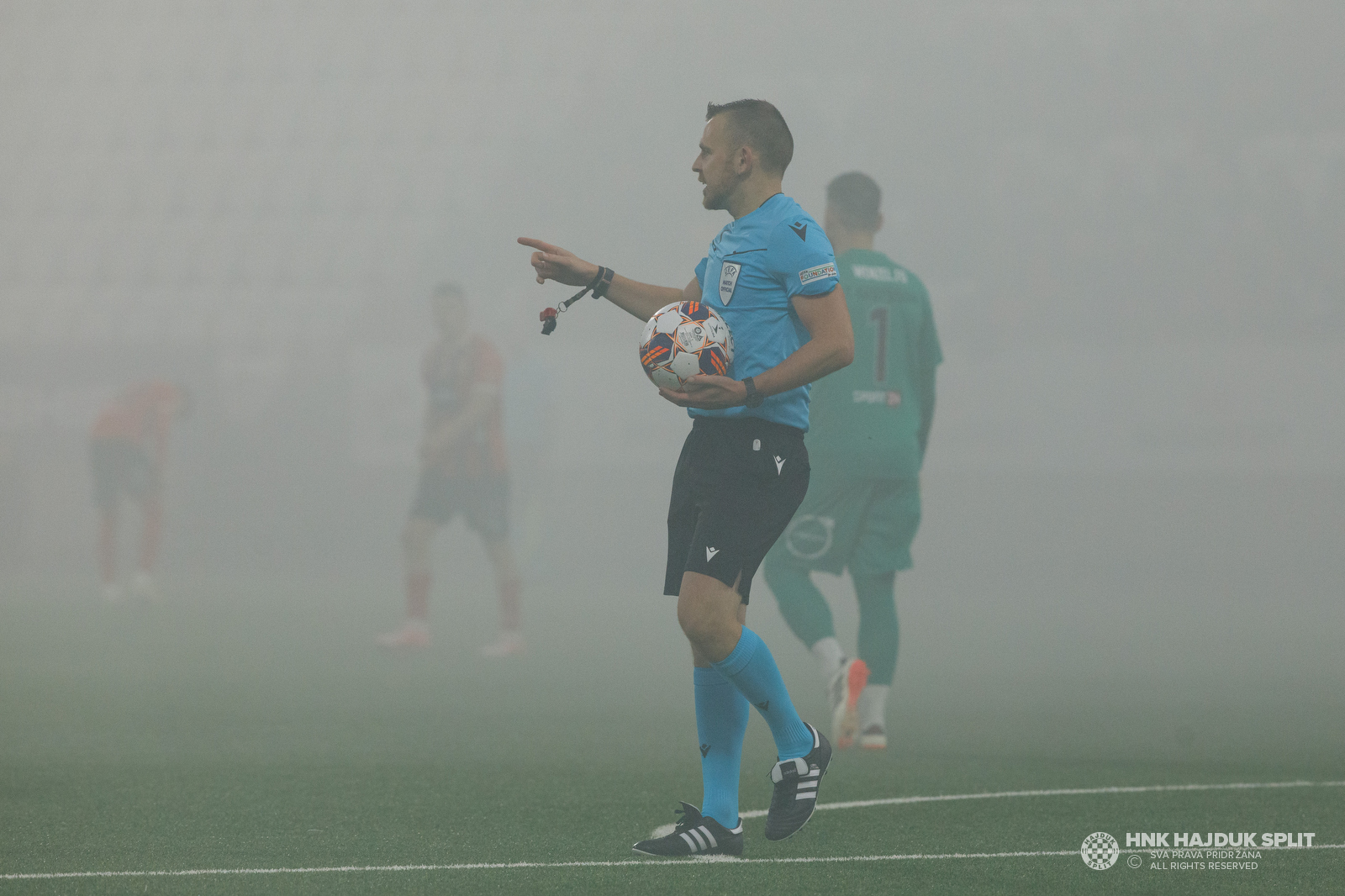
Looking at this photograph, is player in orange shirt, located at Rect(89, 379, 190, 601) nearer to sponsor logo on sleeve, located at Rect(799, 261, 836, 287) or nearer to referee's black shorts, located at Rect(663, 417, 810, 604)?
referee's black shorts, located at Rect(663, 417, 810, 604)

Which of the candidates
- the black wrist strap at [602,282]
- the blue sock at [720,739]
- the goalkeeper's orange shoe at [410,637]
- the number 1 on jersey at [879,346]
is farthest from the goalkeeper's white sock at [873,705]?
the goalkeeper's orange shoe at [410,637]

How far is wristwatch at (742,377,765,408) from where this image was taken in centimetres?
308

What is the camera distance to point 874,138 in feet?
41.8

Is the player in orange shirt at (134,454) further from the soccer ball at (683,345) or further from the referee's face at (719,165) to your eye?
the soccer ball at (683,345)

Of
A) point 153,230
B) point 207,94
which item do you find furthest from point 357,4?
point 153,230

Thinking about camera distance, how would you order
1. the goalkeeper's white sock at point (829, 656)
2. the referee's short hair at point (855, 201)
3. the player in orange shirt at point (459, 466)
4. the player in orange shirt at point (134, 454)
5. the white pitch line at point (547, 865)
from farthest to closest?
the player in orange shirt at point (134, 454) → the player in orange shirt at point (459, 466) → the referee's short hair at point (855, 201) → the goalkeeper's white sock at point (829, 656) → the white pitch line at point (547, 865)

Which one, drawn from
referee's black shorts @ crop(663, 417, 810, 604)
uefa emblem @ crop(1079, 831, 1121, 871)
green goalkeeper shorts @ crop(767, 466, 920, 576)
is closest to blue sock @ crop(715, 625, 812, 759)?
referee's black shorts @ crop(663, 417, 810, 604)

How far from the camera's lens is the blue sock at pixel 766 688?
10.5 ft

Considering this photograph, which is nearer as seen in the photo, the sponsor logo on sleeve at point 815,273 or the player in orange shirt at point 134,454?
the sponsor logo on sleeve at point 815,273

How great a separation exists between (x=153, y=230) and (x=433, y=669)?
832 centimetres

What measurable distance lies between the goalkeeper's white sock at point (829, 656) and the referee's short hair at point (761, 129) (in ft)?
7.34

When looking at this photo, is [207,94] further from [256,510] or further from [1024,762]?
[1024,762]

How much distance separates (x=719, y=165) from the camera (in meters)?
3.36

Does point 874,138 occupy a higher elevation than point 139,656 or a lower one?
higher
